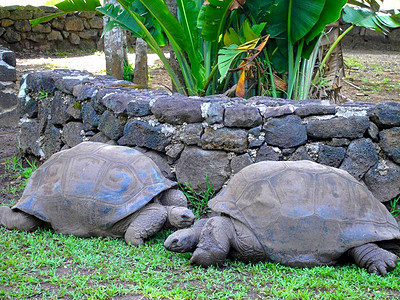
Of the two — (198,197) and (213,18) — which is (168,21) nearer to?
(213,18)

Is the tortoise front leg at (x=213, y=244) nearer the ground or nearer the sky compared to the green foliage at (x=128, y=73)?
nearer the ground

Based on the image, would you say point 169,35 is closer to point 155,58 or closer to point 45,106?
point 45,106

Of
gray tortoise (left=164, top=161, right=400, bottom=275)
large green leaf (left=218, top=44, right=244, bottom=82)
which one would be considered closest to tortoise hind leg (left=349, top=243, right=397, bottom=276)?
gray tortoise (left=164, top=161, right=400, bottom=275)

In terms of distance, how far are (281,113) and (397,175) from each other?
1091 mm

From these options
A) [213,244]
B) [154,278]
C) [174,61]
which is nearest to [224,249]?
[213,244]

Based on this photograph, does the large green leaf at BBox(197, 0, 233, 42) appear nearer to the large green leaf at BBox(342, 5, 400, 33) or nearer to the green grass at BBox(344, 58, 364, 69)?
Result: the large green leaf at BBox(342, 5, 400, 33)

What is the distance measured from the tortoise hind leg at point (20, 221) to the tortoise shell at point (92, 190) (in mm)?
96

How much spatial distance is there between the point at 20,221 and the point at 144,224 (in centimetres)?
111

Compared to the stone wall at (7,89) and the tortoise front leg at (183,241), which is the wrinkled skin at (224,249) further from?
the stone wall at (7,89)

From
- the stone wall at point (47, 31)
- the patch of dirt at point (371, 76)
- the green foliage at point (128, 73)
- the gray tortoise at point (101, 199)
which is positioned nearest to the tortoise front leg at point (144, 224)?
the gray tortoise at point (101, 199)

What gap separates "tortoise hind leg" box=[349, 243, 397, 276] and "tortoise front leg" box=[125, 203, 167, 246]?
1.50m

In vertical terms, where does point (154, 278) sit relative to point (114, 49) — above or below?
below

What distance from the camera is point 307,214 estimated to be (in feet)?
12.6

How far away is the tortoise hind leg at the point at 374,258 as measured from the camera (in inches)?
147
